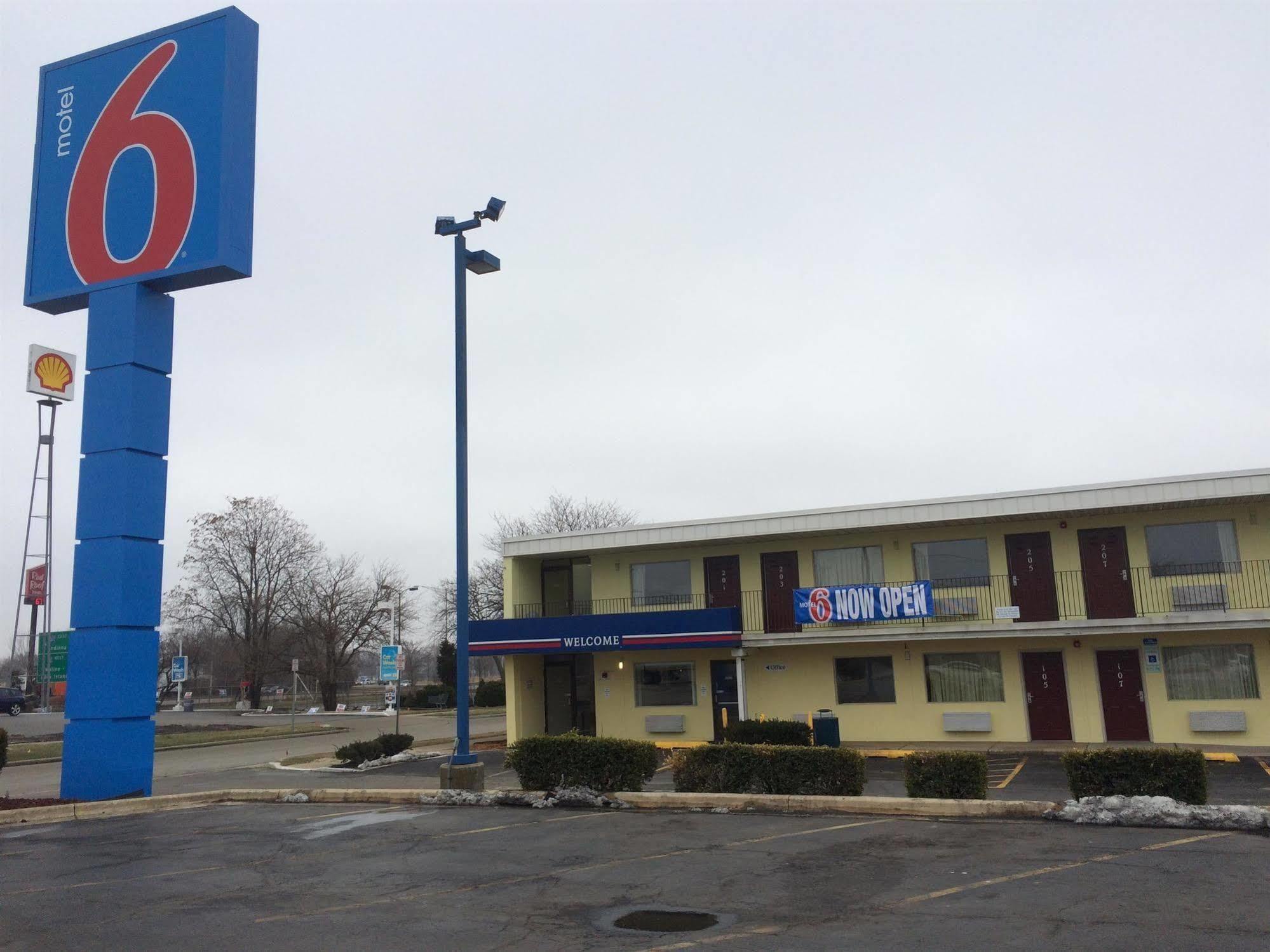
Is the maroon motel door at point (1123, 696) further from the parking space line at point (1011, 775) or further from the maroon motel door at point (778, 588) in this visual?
the maroon motel door at point (778, 588)

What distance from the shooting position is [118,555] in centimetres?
1680

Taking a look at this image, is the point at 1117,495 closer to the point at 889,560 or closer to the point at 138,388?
the point at 889,560

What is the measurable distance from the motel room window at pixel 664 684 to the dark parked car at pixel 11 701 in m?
45.8

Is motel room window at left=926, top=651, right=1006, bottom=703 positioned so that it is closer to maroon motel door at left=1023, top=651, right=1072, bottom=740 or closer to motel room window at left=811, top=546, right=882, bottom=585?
maroon motel door at left=1023, top=651, right=1072, bottom=740

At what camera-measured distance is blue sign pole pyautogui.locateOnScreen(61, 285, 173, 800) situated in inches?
656

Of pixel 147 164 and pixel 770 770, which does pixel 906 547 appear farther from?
pixel 147 164

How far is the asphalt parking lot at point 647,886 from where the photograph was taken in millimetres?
7035

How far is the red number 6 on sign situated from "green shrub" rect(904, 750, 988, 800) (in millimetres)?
15192

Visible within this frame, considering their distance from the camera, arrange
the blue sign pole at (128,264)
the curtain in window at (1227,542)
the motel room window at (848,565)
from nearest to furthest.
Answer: the blue sign pole at (128,264) → the curtain in window at (1227,542) → the motel room window at (848,565)

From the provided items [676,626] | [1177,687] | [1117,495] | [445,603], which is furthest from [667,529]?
[445,603]

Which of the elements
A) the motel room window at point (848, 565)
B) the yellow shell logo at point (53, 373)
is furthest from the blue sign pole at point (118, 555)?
the yellow shell logo at point (53, 373)

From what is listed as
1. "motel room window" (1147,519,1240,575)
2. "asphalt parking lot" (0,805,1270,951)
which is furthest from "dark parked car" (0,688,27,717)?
"motel room window" (1147,519,1240,575)

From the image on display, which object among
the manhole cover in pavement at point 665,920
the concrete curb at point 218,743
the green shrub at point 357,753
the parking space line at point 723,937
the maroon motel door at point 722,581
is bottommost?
the concrete curb at point 218,743

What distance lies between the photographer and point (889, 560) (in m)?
26.1
